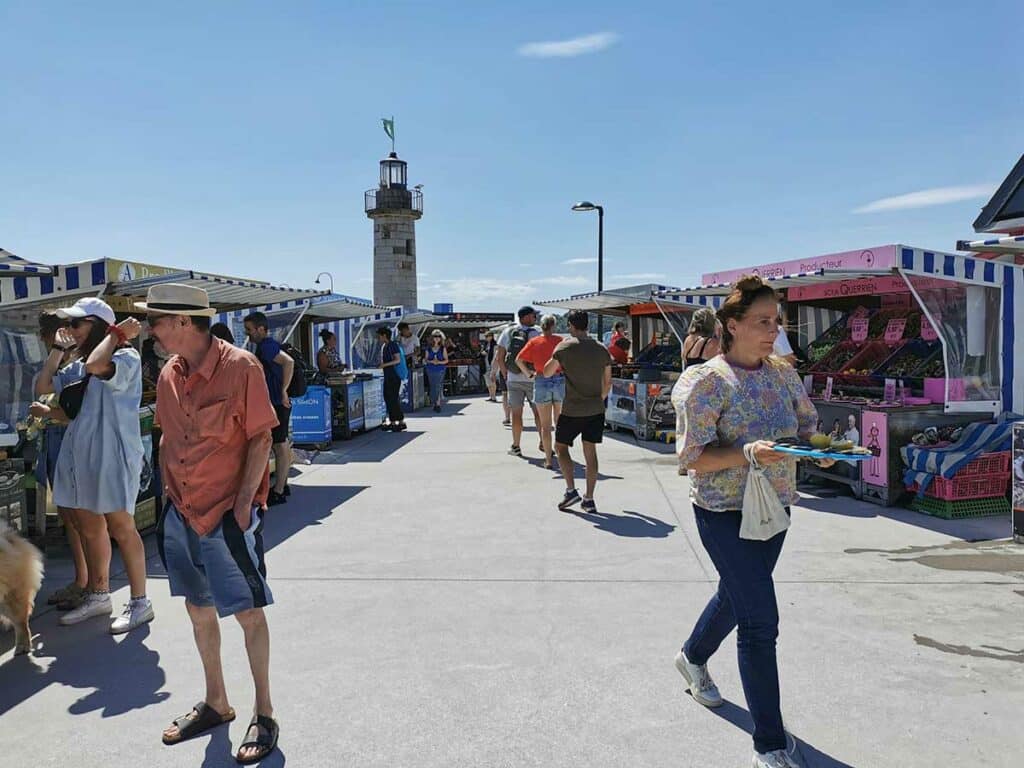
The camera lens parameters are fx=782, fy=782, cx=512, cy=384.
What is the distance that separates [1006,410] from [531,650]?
19.0ft

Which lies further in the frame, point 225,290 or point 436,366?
point 436,366

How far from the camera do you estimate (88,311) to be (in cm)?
439

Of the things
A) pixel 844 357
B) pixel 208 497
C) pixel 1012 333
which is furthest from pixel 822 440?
pixel 844 357

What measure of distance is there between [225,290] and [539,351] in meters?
4.47

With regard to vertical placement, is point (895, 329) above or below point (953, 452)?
above

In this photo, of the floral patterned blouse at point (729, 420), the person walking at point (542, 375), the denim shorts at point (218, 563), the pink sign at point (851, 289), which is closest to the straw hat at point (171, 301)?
the denim shorts at point (218, 563)

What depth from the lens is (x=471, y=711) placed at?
3.38 m

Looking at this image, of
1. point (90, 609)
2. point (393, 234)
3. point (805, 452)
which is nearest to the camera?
point (805, 452)

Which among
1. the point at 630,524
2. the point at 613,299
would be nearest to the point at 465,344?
the point at 613,299

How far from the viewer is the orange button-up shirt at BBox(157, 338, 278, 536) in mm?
3051

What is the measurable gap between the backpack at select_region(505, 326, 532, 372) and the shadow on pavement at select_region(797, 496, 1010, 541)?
15.4ft

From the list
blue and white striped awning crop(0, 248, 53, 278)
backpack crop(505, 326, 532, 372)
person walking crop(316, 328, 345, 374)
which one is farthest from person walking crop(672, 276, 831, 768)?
person walking crop(316, 328, 345, 374)

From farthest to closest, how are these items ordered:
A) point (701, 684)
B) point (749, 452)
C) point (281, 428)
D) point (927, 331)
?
point (927, 331) → point (281, 428) → point (701, 684) → point (749, 452)

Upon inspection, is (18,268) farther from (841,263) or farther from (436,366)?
(436,366)
